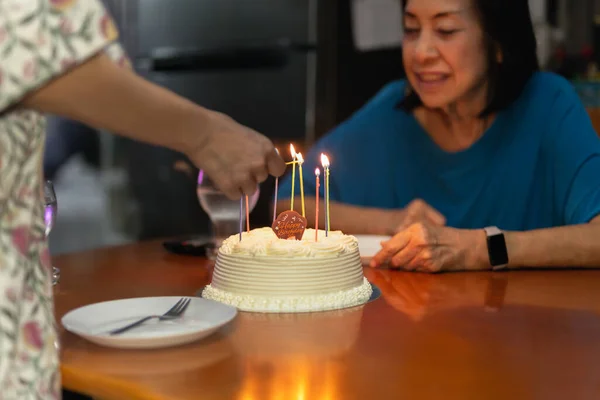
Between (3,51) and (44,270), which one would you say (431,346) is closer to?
(44,270)

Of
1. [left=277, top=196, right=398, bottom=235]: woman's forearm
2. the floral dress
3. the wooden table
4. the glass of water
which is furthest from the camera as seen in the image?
[left=277, top=196, right=398, bottom=235]: woman's forearm

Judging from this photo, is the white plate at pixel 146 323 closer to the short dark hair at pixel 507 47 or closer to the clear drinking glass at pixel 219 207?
the clear drinking glass at pixel 219 207

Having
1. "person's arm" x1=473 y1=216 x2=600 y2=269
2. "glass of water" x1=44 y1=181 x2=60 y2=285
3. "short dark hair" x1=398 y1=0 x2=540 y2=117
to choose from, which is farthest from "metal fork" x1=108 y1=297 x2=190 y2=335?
"short dark hair" x1=398 y1=0 x2=540 y2=117

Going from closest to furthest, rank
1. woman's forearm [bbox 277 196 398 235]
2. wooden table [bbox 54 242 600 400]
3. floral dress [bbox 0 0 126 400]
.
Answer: floral dress [bbox 0 0 126 400], wooden table [bbox 54 242 600 400], woman's forearm [bbox 277 196 398 235]

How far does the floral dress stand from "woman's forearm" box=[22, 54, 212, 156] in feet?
0.05

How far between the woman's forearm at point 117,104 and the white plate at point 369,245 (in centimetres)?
84

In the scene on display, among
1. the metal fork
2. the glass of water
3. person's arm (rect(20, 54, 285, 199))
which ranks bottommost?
the metal fork

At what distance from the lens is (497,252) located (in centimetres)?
151

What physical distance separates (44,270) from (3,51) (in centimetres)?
22

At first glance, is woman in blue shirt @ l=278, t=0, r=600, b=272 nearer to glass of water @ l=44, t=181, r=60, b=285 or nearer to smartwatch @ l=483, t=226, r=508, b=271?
smartwatch @ l=483, t=226, r=508, b=271

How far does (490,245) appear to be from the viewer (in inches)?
59.5

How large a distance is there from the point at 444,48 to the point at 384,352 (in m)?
1.07

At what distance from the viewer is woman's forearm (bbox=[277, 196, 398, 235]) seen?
5.97 feet

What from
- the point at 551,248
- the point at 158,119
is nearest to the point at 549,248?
the point at 551,248
